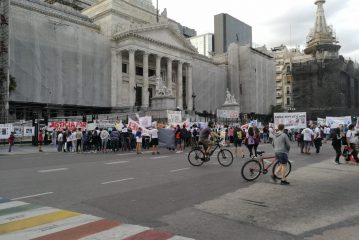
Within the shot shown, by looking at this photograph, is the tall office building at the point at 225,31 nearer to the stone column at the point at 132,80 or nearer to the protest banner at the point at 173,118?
the stone column at the point at 132,80

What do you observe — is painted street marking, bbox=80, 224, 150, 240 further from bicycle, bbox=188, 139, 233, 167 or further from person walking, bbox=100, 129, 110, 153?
person walking, bbox=100, 129, 110, 153

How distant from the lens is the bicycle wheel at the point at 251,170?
11812 millimetres

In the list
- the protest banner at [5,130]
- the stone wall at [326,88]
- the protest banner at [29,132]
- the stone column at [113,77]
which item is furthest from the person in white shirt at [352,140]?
the stone wall at [326,88]

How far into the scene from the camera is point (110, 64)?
5697 centimetres

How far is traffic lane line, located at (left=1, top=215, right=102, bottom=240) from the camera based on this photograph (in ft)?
19.6

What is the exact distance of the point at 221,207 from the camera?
814 cm

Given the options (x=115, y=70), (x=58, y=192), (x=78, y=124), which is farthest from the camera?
(x=115, y=70)

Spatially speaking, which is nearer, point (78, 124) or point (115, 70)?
point (78, 124)

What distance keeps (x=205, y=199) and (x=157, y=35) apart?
2142 inches

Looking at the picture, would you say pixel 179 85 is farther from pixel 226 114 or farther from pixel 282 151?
pixel 282 151

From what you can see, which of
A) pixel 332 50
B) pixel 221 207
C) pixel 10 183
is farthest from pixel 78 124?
pixel 332 50

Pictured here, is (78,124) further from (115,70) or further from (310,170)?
(115,70)

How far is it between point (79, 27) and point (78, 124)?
84.8ft

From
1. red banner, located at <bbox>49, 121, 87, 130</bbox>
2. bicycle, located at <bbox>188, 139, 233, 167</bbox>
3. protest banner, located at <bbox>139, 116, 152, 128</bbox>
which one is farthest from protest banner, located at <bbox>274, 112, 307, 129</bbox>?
red banner, located at <bbox>49, 121, 87, 130</bbox>
